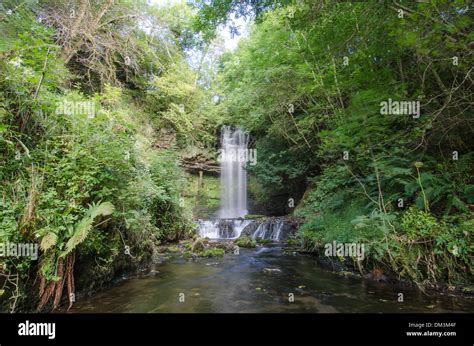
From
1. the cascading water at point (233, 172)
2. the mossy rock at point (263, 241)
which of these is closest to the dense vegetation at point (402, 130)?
the mossy rock at point (263, 241)

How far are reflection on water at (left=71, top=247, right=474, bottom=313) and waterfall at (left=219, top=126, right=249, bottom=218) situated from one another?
1236cm

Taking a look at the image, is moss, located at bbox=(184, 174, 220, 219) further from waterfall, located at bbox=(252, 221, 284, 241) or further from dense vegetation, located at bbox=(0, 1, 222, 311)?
dense vegetation, located at bbox=(0, 1, 222, 311)

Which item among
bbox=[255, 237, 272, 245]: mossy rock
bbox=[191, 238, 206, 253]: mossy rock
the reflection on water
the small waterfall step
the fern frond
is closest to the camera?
the fern frond

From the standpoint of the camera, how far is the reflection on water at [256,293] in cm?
476

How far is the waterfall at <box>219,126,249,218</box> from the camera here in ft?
66.7

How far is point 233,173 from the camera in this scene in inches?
829

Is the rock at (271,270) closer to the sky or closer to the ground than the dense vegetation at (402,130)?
closer to the ground

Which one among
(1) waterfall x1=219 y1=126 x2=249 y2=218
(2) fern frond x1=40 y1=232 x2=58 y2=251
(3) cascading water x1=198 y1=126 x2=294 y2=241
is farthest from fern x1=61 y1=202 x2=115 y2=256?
(1) waterfall x1=219 y1=126 x2=249 y2=218

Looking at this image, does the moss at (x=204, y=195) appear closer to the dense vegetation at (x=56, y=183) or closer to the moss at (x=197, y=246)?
the moss at (x=197, y=246)

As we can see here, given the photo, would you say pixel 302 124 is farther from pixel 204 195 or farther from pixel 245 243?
pixel 204 195

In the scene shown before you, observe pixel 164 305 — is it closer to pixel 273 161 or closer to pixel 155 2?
pixel 273 161

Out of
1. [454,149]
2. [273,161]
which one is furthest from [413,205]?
[273,161]

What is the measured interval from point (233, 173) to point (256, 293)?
15568 mm

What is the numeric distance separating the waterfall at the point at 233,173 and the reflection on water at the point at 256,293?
12.4 metres
